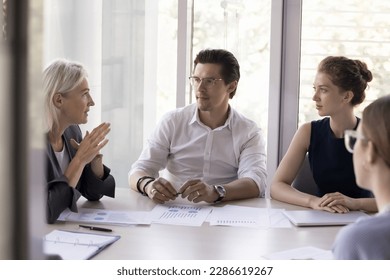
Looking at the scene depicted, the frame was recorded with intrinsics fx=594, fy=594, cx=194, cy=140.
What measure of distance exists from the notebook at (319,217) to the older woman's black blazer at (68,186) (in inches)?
28.8

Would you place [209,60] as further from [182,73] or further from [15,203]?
[15,203]

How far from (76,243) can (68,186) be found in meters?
0.42

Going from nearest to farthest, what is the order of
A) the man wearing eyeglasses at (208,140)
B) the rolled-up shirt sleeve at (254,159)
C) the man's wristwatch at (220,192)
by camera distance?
the man's wristwatch at (220,192)
the rolled-up shirt sleeve at (254,159)
the man wearing eyeglasses at (208,140)

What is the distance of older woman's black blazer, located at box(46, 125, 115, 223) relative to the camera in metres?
2.04

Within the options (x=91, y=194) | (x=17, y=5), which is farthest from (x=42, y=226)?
(x=91, y=194)

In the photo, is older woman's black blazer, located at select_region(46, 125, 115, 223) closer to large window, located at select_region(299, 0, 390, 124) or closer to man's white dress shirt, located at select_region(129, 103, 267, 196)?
man's white dress shirt, located at select_region(129, 103, 267, 196)

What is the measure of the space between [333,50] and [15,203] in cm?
285

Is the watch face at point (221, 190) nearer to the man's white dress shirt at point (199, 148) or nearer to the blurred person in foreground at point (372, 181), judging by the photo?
the man's white dress shirt at point (199, 148)

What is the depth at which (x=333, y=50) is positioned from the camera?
10.6 feet

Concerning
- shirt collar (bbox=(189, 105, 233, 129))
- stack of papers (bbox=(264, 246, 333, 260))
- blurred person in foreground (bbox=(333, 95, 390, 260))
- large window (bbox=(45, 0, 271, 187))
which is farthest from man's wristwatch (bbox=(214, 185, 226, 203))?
large window (bbox=(45, 0, 271, 187))

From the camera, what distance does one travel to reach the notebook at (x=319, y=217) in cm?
200

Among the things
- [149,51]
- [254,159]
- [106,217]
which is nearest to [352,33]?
[254,159]

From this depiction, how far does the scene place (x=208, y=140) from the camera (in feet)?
9.05

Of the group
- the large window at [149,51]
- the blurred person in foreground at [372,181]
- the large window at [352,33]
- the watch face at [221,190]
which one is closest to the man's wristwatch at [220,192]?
the watch face at [221,190]
